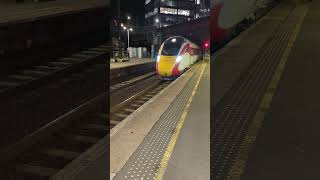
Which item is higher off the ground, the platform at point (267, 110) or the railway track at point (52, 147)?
the platform at point (267, 110)

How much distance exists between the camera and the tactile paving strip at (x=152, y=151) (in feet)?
15.5

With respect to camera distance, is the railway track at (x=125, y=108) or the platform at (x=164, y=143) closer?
the platform at (x=164, y=143)

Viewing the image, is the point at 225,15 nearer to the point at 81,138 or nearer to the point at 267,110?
the point at 267,110

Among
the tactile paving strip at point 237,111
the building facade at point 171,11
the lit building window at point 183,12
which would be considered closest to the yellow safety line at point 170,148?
the tactile paving strip at point 237,111

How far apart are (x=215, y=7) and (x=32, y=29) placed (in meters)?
7.67

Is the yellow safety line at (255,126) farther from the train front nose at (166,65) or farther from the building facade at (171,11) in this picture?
the building facade at (171,11)

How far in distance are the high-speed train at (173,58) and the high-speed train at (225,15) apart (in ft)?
5.45

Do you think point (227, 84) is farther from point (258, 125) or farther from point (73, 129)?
point (73, 129)

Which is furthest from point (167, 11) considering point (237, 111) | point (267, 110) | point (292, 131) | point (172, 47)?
point (292, 131)

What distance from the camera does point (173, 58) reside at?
19078 mm

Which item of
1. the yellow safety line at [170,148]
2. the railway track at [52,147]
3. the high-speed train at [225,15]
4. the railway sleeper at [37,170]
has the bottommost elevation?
the railway sleeper at [37,170]

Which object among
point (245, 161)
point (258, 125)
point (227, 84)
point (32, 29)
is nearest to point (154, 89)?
point (32, 29)

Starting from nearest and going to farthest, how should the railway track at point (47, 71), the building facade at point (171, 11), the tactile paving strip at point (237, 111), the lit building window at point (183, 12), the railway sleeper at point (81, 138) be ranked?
the tactile paving strip at point (237, 111) → the railway sleeper at point (81, 138) → the railway track at point (47, 71) → the building facade at point (171, 11) → the lit building window at point (183, 12)

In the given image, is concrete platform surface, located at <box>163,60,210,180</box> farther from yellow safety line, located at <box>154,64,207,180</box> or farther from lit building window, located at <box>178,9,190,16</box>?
lit building window, located at <box>178,9,190,16</box>
